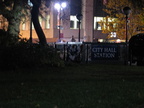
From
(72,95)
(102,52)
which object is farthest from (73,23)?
(72,95)

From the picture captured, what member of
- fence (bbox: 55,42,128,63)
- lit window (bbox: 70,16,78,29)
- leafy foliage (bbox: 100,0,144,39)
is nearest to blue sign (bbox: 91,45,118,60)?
fence (bbox: 55,42,128,63)

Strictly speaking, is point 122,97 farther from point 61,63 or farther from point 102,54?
point 102,54

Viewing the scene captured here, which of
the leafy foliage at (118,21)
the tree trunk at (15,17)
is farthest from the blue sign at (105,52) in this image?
the leafy foliage at (118,21)

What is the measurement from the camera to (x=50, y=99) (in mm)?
7570

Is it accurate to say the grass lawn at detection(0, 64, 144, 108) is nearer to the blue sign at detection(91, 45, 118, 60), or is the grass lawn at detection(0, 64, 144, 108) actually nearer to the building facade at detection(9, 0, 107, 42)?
the blue sign at detection(91, 45, 118, 60)

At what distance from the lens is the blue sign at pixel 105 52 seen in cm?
2022

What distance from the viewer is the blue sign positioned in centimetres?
2022

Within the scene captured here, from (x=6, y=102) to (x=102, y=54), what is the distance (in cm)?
1362

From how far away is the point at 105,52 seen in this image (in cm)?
2022

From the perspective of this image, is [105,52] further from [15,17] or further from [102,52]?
[15,17]

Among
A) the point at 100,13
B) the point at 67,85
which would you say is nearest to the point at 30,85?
the point at 67,85

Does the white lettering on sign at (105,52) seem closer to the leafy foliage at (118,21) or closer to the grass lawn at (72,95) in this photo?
the grass lawn at (72,95)

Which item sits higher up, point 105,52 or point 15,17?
point 15,17

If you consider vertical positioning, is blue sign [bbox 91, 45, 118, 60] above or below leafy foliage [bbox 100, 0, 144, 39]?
below
